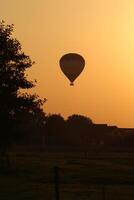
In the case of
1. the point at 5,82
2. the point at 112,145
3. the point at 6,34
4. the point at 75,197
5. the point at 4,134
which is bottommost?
the point at 75,197

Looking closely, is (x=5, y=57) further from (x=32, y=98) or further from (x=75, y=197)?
(x=75, y=197)

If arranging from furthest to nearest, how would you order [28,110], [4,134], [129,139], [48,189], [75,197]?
[129,139] → [28,110] → [4,134] → [48,189] → [75,197]

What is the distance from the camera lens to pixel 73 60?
6384 centimetres

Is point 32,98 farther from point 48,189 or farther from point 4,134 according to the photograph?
point 48,189

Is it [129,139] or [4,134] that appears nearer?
[4,134]

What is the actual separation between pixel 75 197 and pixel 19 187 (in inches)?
281

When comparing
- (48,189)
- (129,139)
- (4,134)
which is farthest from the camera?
(129,139)

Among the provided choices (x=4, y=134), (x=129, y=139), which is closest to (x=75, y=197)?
(x=4, y=134)

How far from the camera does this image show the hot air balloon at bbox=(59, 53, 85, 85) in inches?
2453

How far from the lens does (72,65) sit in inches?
2494

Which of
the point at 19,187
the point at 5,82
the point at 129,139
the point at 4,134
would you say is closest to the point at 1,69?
the point at 5,82

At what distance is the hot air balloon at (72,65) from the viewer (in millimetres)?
62312

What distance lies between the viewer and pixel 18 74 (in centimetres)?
6034

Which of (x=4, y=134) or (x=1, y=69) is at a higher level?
(x=1, y=69)
